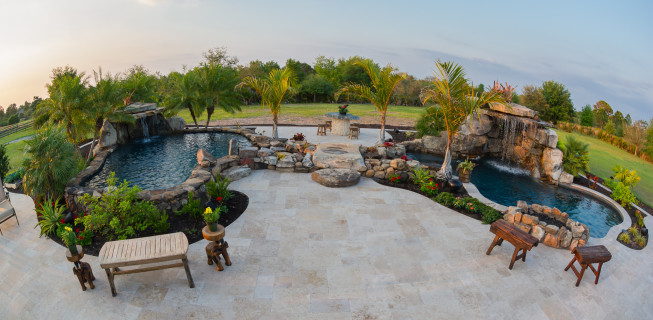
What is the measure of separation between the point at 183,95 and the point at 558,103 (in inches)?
1241

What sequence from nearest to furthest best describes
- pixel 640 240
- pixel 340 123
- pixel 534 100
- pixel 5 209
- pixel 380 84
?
pixel 5 209 < pixel 640 240 < pixel 380 84 < pixel 340 123 < pixel 534 100

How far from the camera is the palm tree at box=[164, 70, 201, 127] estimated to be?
16581 millimetres

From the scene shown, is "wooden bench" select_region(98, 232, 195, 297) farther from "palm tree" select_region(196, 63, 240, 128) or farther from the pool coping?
"palm tree" select_region(196, 63, 240, 128)

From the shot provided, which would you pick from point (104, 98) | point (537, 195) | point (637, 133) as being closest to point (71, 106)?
point (104, 98)

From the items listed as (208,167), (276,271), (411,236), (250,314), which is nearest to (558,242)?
(411,236)

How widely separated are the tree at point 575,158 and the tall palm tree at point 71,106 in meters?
18.0

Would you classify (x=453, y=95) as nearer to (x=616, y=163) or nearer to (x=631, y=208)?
(x=631, y=208)

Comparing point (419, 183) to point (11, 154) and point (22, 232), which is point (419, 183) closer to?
point (22, 232)

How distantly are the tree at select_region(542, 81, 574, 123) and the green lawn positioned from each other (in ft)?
26.4

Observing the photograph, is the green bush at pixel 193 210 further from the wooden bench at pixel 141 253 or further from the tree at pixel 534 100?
the tree at pixel 534 100

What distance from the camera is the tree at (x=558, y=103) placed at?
27.7 metres

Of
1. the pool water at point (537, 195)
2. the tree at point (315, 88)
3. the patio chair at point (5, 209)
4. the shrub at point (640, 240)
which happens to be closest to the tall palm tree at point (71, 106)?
the patio chair at point (5, 209)

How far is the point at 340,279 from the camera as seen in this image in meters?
5.58

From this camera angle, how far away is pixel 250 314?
187 inches
